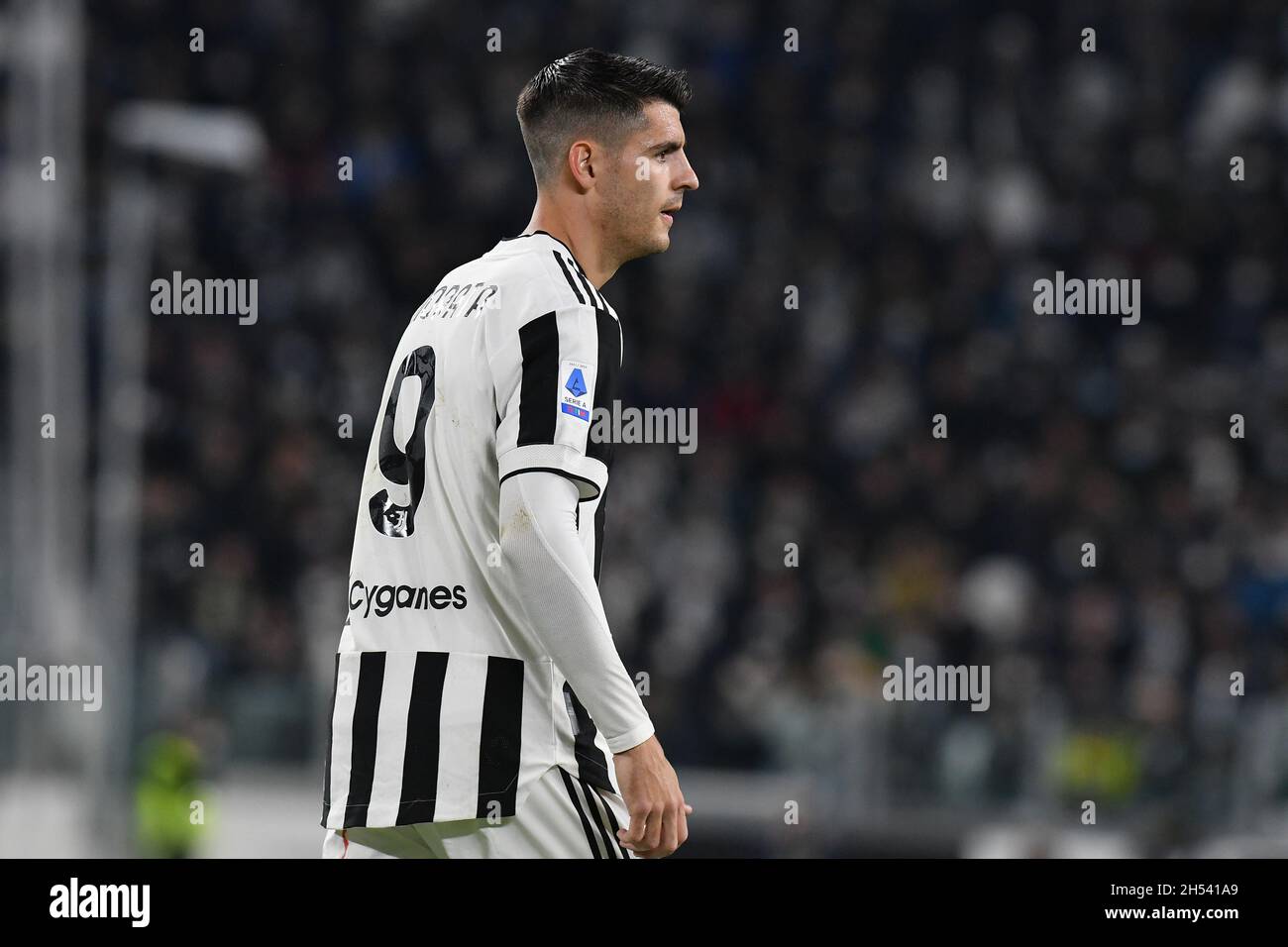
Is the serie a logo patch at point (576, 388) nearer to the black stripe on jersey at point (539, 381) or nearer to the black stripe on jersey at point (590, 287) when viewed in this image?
the black stripe on jersey at point (539, 381)

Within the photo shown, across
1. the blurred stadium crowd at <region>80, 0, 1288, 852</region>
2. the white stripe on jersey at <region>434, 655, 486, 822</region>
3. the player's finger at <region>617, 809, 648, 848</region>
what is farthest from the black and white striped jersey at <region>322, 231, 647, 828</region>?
the blurred stadium crowd at <region>80, 0, 1288, 852</region>

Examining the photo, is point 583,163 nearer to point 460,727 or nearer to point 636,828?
point 460,727

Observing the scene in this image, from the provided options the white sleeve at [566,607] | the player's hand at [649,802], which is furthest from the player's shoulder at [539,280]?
the player's hand at [649,802]

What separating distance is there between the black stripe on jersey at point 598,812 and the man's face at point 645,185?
96 centimetres

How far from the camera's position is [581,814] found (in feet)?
9.63

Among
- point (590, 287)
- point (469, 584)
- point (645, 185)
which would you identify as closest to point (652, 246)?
point (645, 185)

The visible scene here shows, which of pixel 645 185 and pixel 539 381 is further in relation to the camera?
pixel 645 185

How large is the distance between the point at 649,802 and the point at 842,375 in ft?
30.8

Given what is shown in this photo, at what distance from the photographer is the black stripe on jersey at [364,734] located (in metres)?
2.96

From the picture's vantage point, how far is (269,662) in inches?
335

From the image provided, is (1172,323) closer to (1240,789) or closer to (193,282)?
(1240,789)

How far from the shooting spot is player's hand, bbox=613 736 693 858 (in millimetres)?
2758

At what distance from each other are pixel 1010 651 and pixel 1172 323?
4.02 meters

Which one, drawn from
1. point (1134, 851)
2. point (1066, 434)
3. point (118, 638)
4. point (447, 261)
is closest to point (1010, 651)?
point (1134, 851)
